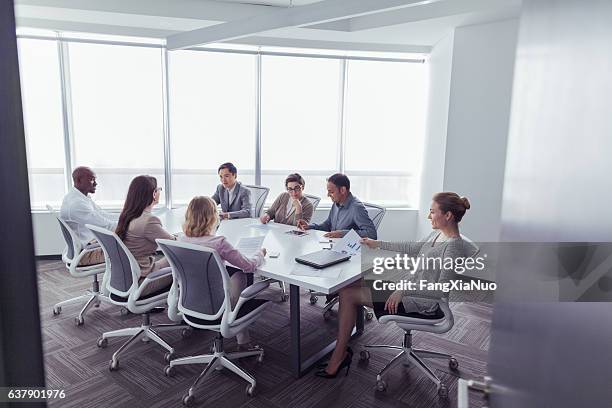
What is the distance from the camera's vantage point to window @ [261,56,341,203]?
20.1 feet

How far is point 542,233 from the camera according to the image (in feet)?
2.73

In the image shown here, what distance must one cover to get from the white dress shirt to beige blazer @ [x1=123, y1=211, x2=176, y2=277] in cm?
73

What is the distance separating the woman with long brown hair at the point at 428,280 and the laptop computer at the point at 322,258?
0.86 feet

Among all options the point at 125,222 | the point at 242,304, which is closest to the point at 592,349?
the point at 242,304

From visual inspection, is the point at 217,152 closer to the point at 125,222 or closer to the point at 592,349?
the point at 125,222

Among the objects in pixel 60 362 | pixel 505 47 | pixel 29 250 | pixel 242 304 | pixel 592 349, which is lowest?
pixel 60 362

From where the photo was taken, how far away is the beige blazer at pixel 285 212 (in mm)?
4445

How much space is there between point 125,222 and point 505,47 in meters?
4.53

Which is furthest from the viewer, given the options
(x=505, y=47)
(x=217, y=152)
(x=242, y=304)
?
(x=217, y=152)

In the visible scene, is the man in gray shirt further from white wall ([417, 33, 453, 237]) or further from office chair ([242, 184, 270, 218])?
white wall ([417, 33, 453, 237])

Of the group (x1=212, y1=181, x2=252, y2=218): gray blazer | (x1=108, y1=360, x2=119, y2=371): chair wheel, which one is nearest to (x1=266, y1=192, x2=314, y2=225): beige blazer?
(x1=212, y1=181, x2=252, y2=218): gray blazer

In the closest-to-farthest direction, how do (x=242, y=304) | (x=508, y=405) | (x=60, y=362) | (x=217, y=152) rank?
1. (x=508, y=405)
2. (x=242, y=304)
3. (x=60, y=362)
4. (x=217, y=152)

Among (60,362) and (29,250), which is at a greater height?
(29,250)

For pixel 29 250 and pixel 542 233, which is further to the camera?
pixel 542 233
